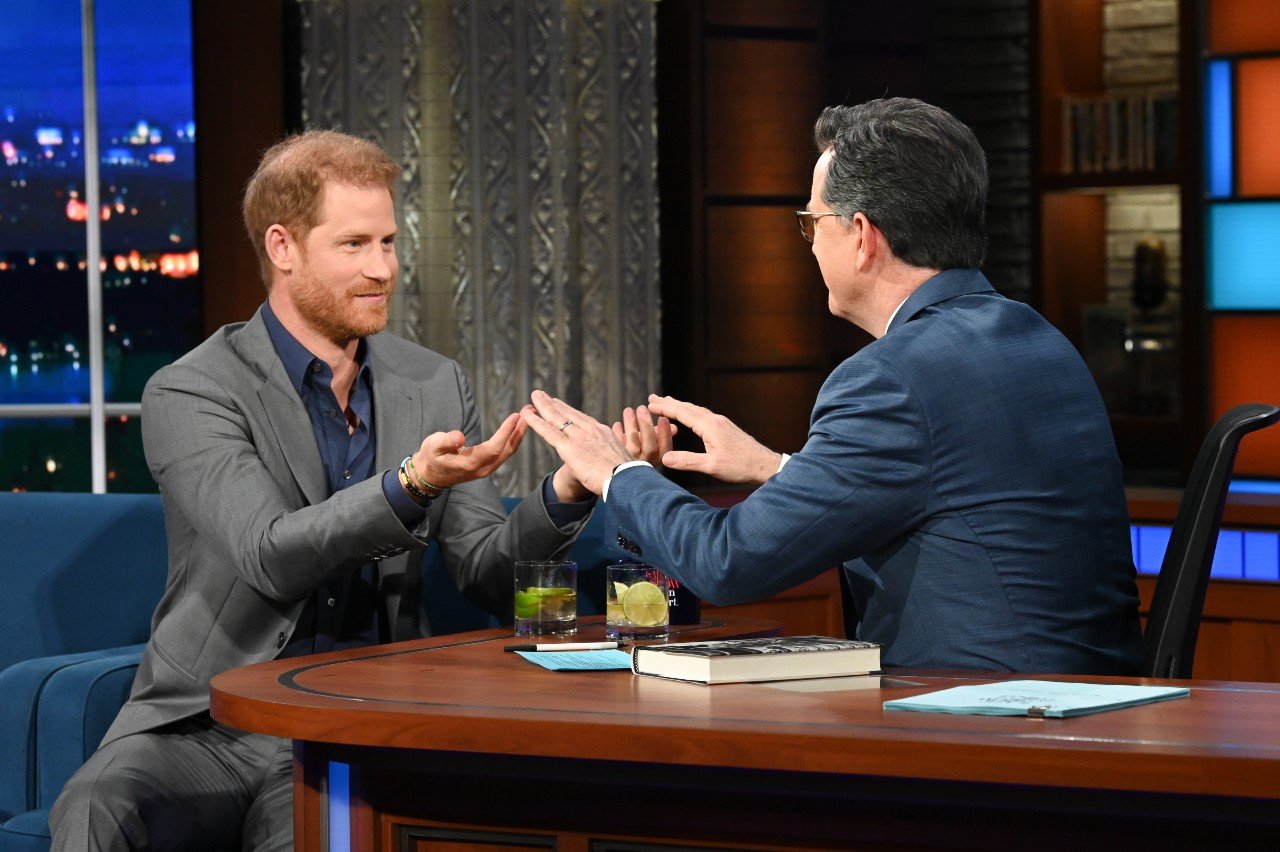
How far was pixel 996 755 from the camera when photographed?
1465 mm

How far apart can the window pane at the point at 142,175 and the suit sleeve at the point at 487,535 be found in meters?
2.92

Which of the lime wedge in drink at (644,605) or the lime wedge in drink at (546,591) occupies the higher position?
the lime wedge in drink at (546,591)

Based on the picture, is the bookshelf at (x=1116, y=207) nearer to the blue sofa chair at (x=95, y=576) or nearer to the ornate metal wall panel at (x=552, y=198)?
the ornate metal wall panel at (x=552, y=198)

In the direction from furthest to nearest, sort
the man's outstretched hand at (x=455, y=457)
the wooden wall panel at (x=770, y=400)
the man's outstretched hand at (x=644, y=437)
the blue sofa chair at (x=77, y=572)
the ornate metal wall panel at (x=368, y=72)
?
the wooden wall panel at (x=770, y=400) < the ornate metal wall panel at (x=368, y=72) < the blue sofa chair at (x=77, y=572) < the man's outstretched hand at (x=644, y=437) < the man's outstretched hand at (x=455, y=457)

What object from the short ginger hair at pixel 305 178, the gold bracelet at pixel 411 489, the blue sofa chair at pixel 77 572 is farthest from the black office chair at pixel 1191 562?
the blue sofa chair at pixel 77 572

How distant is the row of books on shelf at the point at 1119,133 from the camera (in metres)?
5.75

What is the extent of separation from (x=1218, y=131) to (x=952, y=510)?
396cm

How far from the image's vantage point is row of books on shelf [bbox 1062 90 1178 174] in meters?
5.75

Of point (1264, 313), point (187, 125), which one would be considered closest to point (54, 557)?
point (187, 125)

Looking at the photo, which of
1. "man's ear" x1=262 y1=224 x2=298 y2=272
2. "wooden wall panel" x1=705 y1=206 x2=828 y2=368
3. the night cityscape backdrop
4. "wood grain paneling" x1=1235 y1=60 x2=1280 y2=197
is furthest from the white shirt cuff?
"wood grain paneling" x1=1235 y1=60 x2=1280 y2=197

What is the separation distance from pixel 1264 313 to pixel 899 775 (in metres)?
4.29

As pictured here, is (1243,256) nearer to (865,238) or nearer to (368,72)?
(368,72)

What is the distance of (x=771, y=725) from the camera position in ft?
5.20

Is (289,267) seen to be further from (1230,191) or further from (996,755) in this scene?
(1230,191)
